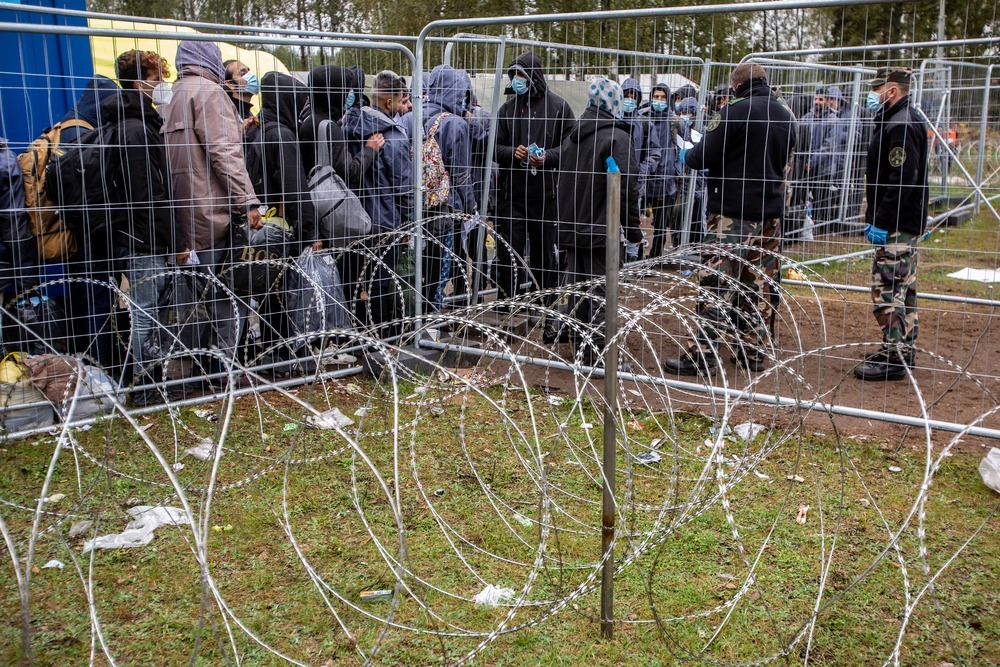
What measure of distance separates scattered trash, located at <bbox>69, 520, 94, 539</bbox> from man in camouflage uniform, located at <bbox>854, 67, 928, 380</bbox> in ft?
17.1

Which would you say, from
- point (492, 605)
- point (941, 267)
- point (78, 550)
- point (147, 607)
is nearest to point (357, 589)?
point (492, 605)

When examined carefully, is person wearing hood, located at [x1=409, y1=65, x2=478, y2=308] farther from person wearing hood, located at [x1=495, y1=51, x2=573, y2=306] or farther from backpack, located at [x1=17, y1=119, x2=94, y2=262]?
backpack, located at [x1=17, y1=119, x2=94, y2=262]

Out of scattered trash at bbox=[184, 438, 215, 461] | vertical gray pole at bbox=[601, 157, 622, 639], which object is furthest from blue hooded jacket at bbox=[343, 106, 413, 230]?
vertical gray pole at bbox=[601, 157, 622, 639]

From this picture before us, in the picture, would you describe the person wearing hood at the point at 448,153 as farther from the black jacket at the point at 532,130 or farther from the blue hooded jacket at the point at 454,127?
the black jacket at the point at 532,130

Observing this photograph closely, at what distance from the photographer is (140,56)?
20.1 feet

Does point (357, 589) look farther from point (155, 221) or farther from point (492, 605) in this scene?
point (155, 221)

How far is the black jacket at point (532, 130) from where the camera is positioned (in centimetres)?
792

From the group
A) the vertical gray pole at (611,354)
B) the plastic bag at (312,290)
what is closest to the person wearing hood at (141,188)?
the plastic bag at (312,290)

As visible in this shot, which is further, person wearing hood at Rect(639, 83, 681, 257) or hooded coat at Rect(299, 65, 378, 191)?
person wearing hood at Rect(639, 83, 681, 257)

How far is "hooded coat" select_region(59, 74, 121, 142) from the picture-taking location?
6077 millimetres

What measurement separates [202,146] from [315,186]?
942 millimetres

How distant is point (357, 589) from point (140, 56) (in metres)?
4.07

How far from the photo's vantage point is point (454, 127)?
7824mm

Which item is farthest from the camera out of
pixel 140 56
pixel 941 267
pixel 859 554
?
pixel 941 267
